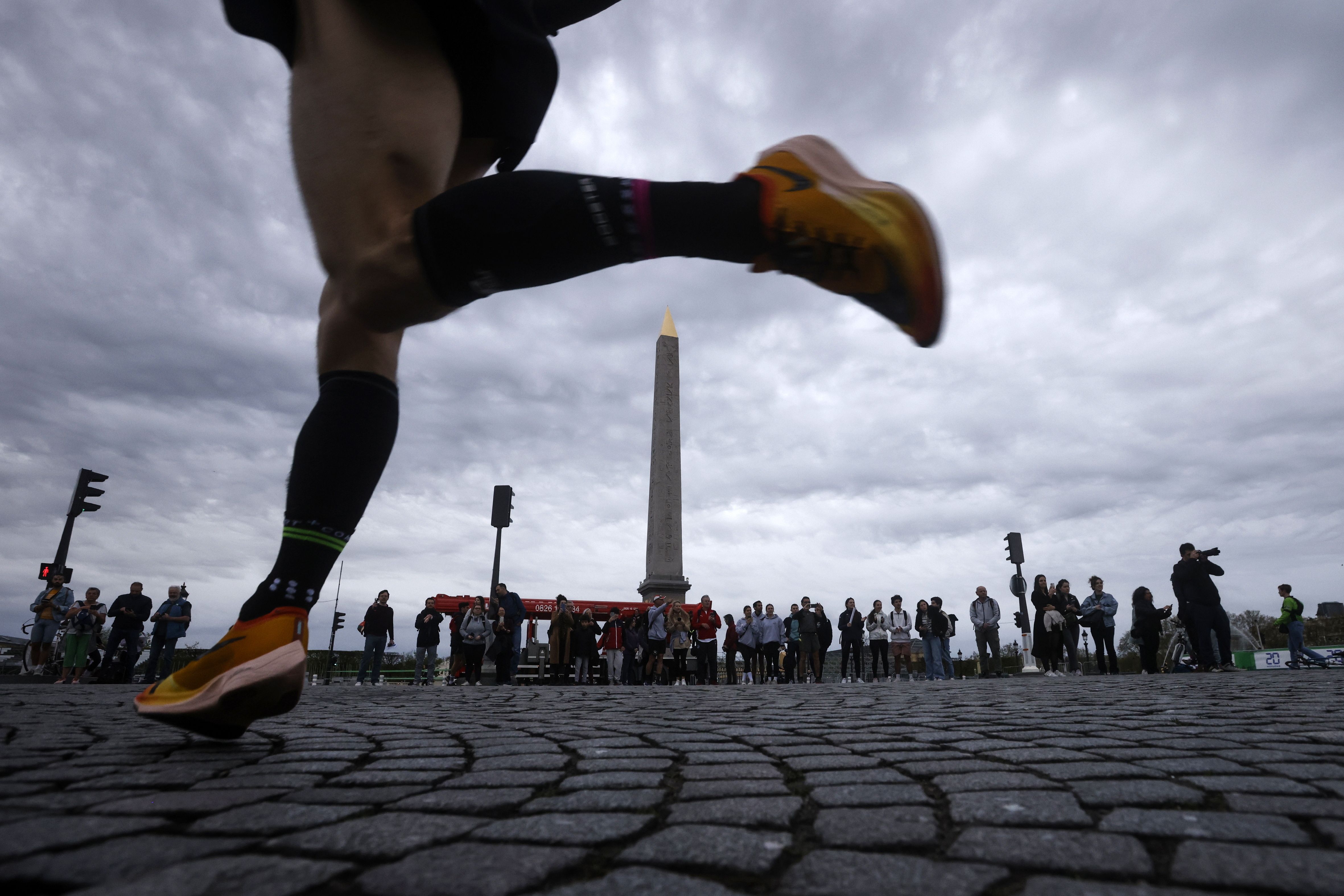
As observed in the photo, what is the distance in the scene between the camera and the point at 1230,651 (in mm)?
10992

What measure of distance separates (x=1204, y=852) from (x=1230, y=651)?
1238 cm

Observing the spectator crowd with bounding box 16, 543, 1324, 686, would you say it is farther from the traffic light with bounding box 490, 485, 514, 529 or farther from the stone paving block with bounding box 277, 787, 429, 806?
the stone paving block with bounding box 277, 787, 429, 806

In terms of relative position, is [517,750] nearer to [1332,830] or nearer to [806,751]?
[806,751]

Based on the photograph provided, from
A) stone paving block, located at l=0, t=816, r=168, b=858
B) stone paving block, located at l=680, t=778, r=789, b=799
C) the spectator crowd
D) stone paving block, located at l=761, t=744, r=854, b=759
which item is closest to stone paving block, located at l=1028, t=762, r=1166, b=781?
stone paving block, located at l=761, t=744, r=854, b=759

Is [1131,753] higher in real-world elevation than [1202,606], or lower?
lower

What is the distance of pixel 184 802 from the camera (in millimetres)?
1253

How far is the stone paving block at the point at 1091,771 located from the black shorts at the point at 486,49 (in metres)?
1.84

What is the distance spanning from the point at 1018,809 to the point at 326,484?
4.92ft

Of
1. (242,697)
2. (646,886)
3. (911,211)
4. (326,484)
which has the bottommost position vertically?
(646,886)

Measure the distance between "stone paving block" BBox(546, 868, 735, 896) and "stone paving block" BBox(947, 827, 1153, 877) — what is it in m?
0.34

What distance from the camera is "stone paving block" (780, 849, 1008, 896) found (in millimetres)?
857

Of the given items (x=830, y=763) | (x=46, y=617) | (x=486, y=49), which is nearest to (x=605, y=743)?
(x=830, y=763)

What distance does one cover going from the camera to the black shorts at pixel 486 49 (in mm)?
1649

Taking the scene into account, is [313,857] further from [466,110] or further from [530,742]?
[466,110]
